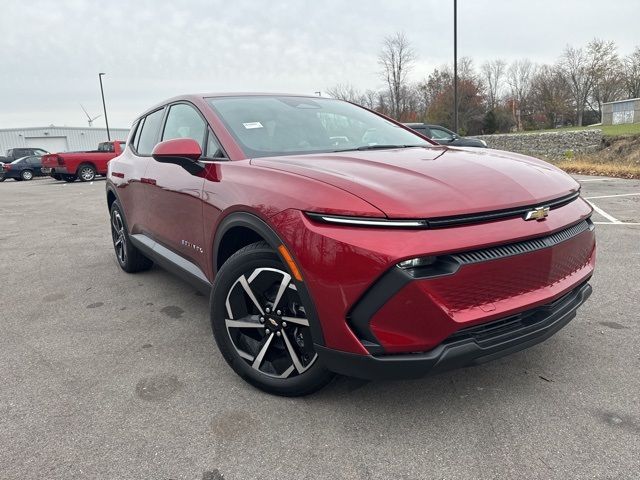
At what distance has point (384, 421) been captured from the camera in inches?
85.4

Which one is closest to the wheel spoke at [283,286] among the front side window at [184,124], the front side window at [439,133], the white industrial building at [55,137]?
the front side window at [184,124]

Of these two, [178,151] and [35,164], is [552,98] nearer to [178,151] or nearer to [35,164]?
[35,164]

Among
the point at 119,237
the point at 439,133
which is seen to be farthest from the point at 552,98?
the point at 119,237

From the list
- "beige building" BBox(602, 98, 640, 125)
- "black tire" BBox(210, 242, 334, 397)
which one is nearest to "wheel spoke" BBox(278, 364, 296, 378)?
"black tire" BBox(210, 242, 334, 397)

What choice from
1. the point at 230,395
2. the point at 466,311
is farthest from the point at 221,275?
the point at 466,311

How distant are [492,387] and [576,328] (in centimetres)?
101

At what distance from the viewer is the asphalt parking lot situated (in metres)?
1.90

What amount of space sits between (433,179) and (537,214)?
474mm

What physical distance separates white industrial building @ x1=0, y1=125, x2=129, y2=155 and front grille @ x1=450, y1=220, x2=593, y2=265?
62.3m

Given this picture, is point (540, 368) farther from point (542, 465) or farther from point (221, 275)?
point (221, 275)

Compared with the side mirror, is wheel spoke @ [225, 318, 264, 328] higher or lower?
lower

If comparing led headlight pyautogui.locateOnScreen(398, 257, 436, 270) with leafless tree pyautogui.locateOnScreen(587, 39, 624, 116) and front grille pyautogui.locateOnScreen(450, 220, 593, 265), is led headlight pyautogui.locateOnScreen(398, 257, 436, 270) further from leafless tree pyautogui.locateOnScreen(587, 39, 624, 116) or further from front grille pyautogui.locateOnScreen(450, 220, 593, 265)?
leafless tree pyautogui.locateOnScreen(587, 39, 624, 116)

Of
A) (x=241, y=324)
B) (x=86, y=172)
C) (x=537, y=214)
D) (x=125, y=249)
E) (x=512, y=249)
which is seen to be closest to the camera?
(x=512, y=249)

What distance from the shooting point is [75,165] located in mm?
19453
